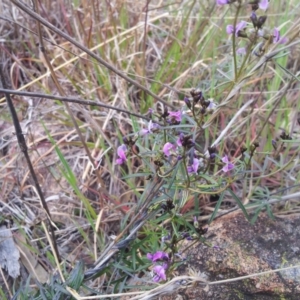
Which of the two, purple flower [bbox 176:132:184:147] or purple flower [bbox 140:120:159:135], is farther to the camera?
purple flower [bbox 140:120:159:135]

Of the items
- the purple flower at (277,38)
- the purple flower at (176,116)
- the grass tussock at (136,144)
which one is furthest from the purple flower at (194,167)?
the purple flower at (277,38)

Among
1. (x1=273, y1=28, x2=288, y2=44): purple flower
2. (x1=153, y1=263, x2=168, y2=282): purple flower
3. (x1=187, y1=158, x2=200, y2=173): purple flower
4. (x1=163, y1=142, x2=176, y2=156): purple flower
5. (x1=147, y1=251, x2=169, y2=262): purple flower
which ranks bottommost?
(x1=153, y1=263, x2=168, y2=282): purple flower

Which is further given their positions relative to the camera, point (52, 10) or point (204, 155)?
point (52, 10)

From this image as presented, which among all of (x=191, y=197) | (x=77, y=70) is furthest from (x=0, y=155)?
(x=191, y=197)

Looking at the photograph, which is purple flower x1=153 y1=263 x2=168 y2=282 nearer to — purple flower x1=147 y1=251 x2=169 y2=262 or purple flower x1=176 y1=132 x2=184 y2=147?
purple flower x1=147 y1=251 x2=169 y2=262

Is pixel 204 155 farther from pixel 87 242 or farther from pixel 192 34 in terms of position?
pixel 192 34

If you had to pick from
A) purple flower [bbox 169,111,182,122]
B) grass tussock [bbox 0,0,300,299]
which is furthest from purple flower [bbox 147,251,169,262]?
purple flower [bbox 169,111,182,122]

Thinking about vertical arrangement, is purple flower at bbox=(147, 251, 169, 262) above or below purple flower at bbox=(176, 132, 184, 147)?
below

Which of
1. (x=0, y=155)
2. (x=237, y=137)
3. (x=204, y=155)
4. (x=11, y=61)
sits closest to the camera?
(x=204, y=155)
